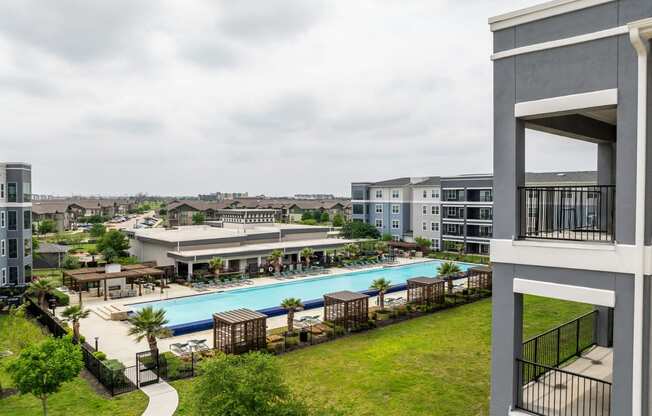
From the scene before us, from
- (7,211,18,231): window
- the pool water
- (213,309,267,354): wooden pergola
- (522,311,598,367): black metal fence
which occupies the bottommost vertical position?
the pool water

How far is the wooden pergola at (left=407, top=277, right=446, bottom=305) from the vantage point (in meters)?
25.9

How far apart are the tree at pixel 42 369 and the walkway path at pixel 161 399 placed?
253 cm

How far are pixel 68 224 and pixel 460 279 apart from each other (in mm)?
78244

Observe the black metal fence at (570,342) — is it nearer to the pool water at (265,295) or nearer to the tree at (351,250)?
the pool water at (265,295)

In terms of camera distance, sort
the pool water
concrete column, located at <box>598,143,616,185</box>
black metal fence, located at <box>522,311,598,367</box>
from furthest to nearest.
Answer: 1. the pool water
2. concrete column, located at <box>598,143,616,185</box>
3. black metal fence, located at <box>522,311,598,367</box>

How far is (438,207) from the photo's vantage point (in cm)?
5434

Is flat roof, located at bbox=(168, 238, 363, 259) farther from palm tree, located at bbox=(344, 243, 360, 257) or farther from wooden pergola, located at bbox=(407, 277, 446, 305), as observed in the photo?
wooden pergola, located at bbox=(407, 277, 446, 305)

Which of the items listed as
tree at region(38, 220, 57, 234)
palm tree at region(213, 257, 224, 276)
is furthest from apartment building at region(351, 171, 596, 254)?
tree at region(38, 220, 57, 234)

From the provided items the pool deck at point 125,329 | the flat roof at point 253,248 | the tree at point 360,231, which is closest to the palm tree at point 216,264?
the flat roof at point 253,248

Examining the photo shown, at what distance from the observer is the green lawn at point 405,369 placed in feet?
43.1

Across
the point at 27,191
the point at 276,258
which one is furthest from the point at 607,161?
the point at 27,191

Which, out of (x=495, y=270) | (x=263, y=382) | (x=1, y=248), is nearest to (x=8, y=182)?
(x=1, y=248)

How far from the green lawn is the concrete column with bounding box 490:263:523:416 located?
514 cm

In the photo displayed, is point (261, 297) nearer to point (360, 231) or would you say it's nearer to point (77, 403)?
point (77, 403)
